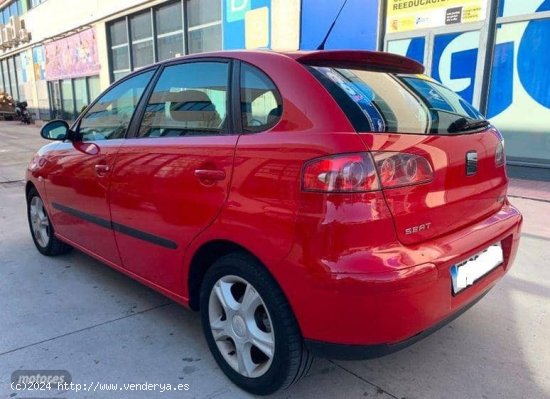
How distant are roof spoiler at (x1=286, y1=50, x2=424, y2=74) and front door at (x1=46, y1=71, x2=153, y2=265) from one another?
4.06 feet

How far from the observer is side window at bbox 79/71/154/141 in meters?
2.89

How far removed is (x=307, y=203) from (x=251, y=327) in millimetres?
705

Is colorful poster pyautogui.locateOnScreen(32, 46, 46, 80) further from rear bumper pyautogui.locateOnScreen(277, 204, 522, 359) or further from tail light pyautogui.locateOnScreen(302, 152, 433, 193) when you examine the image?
rear bumper pyautogui.locateOnScreen(277, 204, 522, 359)

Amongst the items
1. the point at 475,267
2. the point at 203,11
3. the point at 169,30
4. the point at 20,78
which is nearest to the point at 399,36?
the point at 203,11

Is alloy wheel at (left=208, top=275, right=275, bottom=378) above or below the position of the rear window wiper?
below

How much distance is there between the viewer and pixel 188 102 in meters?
2.49

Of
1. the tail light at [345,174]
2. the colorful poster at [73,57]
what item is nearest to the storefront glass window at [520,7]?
the tail light at [345,174]

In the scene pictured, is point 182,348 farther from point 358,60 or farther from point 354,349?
point 358,60

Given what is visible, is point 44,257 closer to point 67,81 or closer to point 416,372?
point 416,372

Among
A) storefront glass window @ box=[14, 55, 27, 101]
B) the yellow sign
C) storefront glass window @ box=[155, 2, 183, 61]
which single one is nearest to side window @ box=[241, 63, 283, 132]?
the yellow sign

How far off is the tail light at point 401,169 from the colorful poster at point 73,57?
60.8 ft

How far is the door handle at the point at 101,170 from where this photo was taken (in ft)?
9.42

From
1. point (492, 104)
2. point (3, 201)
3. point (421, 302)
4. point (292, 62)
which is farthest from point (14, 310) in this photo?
point (492, 104)

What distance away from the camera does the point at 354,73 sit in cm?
213
